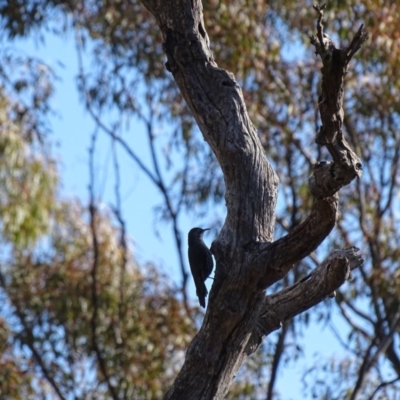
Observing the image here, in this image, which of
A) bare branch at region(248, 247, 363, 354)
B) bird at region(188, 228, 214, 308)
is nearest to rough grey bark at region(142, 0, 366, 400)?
bare branch at region(248, 247, 363, 354)

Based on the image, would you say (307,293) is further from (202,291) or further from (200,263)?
(200,263)

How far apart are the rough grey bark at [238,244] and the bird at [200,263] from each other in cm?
61

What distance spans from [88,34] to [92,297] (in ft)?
8.23

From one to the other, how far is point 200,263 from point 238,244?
3.18 feet

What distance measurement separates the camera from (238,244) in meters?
4.17

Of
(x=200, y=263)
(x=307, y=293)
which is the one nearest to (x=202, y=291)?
(x=200, y=263)

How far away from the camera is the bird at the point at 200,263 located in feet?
16.3

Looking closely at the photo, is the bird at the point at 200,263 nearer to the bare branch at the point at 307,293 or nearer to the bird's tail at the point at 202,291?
the bird's tail at the point at 202,291

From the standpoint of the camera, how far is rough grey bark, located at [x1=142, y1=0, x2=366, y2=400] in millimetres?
4055

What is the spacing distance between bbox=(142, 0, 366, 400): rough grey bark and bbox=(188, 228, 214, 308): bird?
61 cm

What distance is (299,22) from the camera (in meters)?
9.54

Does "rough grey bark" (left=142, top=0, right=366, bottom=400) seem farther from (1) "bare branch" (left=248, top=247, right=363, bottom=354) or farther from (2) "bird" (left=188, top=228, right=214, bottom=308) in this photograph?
(2) "bird" (left=188, top=228, right=214, bottom=308)

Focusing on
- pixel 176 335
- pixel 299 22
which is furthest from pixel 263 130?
pixel 176 335

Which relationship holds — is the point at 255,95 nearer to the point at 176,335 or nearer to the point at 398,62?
the point at 398,62
